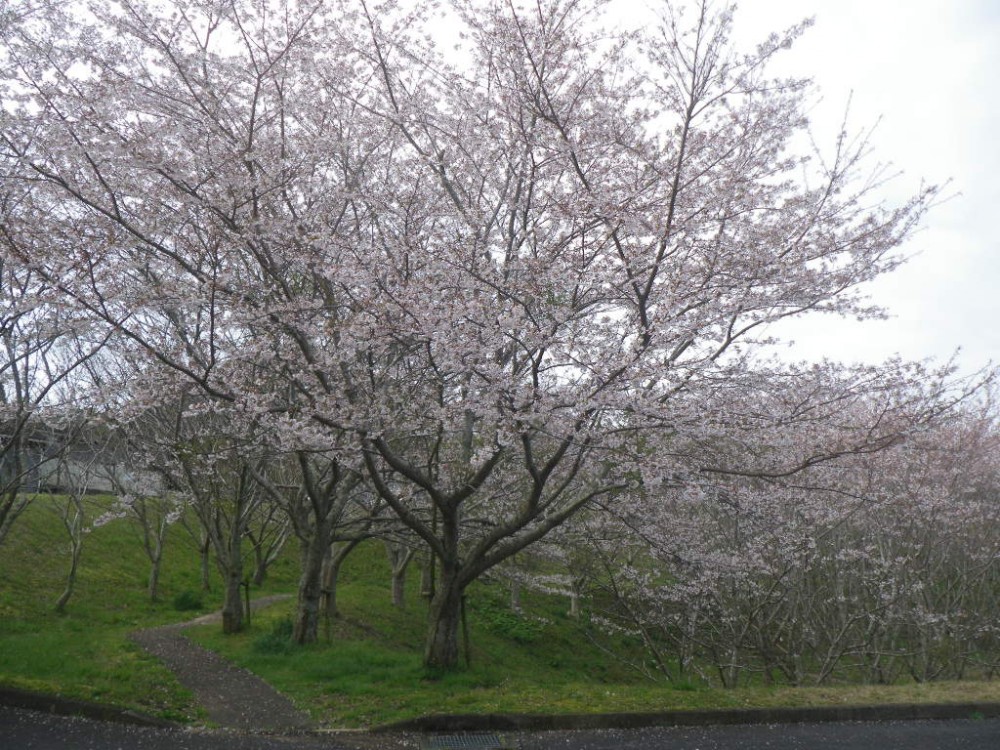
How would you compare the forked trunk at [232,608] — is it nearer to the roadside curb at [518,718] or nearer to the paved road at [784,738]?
the roadside curb at [518,718]

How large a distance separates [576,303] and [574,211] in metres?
0.97

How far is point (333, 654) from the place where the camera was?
11.4m

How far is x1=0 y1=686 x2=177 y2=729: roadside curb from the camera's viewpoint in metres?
7.57

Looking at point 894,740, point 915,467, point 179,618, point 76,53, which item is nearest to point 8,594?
point 179,618

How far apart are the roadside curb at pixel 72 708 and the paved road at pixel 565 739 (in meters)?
0.13

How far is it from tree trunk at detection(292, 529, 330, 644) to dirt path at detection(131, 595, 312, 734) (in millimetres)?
1247

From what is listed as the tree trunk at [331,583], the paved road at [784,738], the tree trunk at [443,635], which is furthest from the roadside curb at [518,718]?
the tree trunk at [331,583]

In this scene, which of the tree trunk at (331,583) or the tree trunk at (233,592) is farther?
the tree trunk at (331,583)

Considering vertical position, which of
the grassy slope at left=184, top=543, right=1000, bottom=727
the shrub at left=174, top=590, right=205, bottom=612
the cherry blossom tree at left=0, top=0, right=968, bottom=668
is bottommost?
the grassy slope at left=184, top=543, right=1000, bottom=727

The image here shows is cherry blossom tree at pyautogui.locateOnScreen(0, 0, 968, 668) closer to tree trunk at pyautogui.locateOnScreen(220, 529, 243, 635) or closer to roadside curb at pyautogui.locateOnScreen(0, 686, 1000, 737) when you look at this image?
roadside curb at pyautogui.locateOnScreen(0, 686, 1000, 737)

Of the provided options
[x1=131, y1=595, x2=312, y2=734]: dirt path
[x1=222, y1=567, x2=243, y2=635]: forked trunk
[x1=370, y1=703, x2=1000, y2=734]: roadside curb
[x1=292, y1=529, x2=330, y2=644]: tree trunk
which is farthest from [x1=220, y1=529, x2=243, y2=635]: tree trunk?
[x1=370, y1=703, x2=1000, y2=734]: roadside curb

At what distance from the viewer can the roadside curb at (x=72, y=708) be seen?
24.8 ft

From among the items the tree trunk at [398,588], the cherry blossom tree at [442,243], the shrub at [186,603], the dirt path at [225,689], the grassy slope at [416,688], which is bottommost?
the dirt path at [225,689]

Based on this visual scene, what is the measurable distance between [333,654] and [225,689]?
1.84 m
